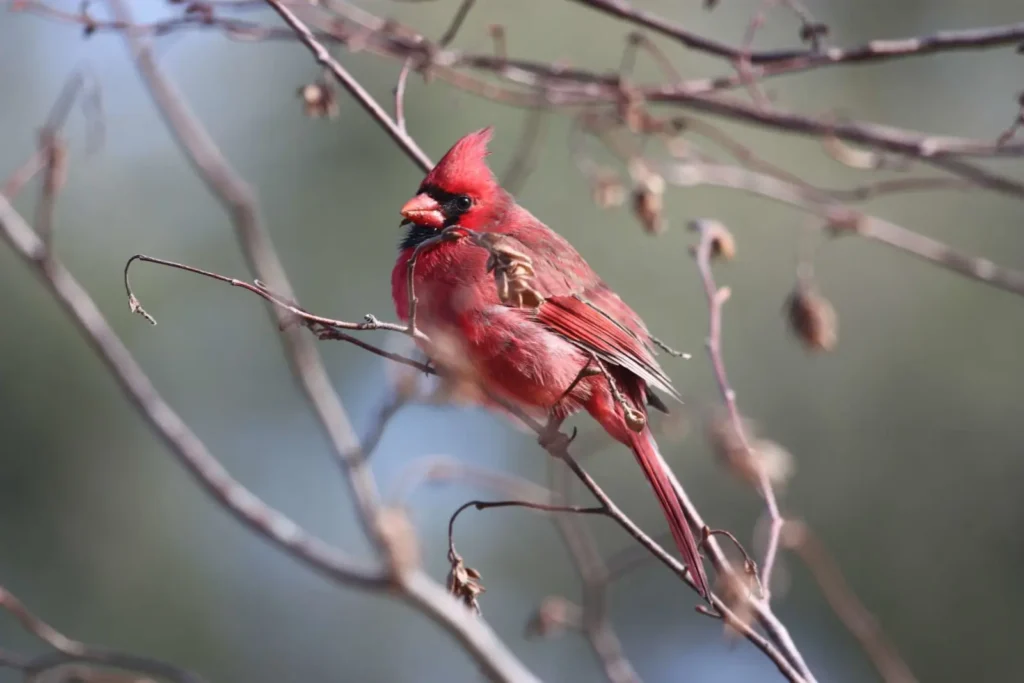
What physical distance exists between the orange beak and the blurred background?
194cm

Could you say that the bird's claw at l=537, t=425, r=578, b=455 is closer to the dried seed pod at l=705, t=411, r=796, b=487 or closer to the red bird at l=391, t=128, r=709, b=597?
the red bird at l=391, t=128, r=709, b=597

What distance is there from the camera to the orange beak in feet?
8.39

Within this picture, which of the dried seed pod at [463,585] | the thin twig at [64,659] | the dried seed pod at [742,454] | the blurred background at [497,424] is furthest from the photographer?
the blurred background at [497,424]

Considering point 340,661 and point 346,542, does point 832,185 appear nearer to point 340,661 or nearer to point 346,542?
point 346,542

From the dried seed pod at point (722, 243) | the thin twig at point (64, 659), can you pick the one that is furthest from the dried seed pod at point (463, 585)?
the dried seed pod at point (722, 243)

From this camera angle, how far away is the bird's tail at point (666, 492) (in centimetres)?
212

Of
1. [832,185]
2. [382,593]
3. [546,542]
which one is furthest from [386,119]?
[546,542]

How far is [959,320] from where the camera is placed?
551 centimetres

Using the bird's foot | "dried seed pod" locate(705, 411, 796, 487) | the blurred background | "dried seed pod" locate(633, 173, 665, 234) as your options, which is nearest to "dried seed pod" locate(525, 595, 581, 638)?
"dried seed pod" locate(705, 411, 796, 487)

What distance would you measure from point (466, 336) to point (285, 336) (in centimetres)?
38

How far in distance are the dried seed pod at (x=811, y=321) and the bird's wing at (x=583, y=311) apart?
0.29m

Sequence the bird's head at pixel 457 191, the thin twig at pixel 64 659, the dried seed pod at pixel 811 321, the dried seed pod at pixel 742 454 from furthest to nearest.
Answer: the bird's head at pixel 457 191
the dried seed pod at pixel 811 321
the dried seed pod at pixel 742 454
the thin twig at pixel 64 659

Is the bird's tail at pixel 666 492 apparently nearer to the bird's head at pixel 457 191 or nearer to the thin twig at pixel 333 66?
the bird's head at pixel 457 191

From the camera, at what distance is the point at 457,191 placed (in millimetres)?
2670
